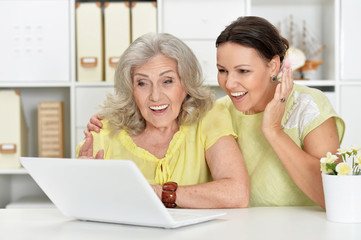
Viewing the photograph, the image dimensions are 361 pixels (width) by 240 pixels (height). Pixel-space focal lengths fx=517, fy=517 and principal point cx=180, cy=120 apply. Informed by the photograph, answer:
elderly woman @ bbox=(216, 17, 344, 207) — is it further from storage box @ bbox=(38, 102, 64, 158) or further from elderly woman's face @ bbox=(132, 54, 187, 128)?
storage box @ bbox=(38, 102, 64, 158)

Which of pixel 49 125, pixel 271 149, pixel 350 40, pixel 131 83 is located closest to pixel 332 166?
pixel 271 149

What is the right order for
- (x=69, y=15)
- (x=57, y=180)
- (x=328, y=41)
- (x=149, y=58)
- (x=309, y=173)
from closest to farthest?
(x=57, y=180)
(x=309, y=173)
(x=149, y=58)
(x=69, y=15)
(x=328, y=41)

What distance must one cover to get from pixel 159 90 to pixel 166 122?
0.10 metres

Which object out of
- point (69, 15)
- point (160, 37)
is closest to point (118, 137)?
point (160, 37)

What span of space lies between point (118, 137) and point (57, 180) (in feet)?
2.01

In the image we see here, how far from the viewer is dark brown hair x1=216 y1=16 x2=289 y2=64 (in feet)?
4.95

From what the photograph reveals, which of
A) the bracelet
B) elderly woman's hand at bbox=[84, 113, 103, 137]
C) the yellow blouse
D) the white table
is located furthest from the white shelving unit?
the white table

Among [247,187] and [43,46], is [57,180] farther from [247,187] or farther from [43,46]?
[43,46]

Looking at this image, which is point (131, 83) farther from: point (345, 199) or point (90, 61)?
point (90, 61)

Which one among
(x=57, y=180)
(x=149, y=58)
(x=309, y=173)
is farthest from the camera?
(x=149, y=58)

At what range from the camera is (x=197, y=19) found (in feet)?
8.38

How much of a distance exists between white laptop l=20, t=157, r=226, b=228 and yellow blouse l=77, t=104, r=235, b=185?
432 millimetres

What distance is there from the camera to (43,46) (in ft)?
8.46

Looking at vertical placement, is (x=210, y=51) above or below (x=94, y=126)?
above
